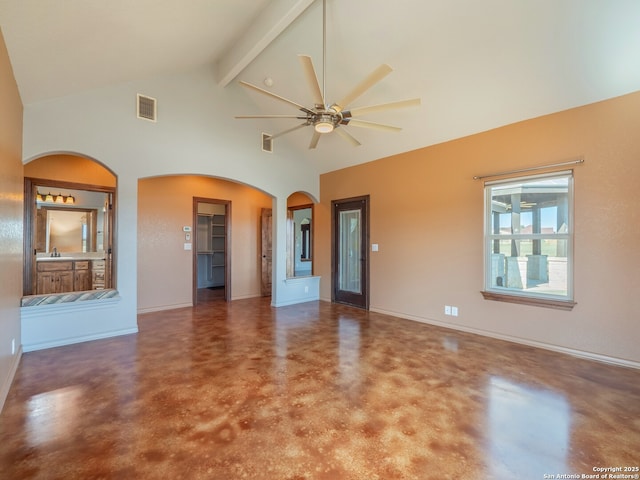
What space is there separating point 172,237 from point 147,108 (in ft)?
8.19

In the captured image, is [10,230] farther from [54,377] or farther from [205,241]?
[205,241]

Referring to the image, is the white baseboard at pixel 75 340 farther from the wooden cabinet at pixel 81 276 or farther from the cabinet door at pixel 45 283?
the wooden cabinet at pixel 81 276

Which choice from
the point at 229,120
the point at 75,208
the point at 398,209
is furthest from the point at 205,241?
the point at 398,209

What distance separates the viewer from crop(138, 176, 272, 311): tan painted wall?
5594 mm

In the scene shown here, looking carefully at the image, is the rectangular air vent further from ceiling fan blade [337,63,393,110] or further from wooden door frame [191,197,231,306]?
ceiling fan blade [337,63,393,110]

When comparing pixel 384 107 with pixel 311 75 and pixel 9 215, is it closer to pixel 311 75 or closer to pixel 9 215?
pixel 311 75

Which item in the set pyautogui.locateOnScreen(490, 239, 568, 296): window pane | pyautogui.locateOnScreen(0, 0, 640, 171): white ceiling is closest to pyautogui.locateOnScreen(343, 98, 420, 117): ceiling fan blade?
pyautogui.locateOnScreen(0, 0, 640, 171): white ceiling

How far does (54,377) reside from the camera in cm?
285

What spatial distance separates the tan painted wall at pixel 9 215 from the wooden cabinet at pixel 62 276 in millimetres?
2413

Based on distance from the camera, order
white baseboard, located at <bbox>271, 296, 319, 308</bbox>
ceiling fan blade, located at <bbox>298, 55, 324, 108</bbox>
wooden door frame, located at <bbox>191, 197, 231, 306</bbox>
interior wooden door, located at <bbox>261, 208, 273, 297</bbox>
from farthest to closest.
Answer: interior wooden door, located at <bbox>261, 208, 273, 297</bbox> < wooden door frame, located at <bbox>191, 197, 231, 306</bbox> < white baseboard, located at <bbox>271, 296, 319, 308</bbox> < ceiling fan blade, located at <bbox>298, 55, 324, 108</bbox>

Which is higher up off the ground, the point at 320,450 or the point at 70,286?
the point at 70,286

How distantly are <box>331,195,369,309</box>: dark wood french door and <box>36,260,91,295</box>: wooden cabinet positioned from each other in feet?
16.3

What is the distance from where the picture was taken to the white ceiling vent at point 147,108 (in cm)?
425

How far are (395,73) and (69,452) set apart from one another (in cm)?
472
